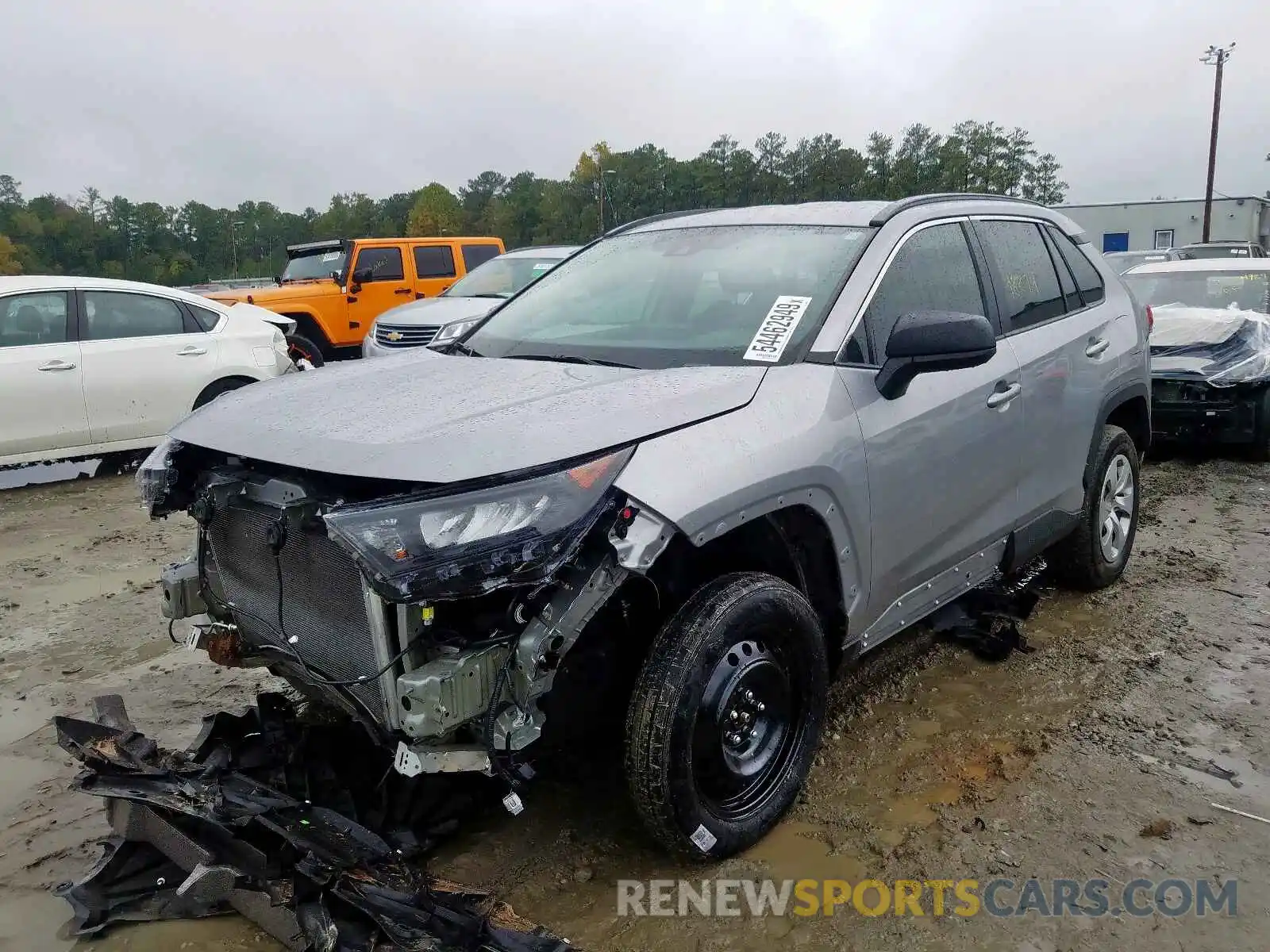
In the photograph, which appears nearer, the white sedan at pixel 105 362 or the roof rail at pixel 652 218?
the roof rail at pixel 652 218

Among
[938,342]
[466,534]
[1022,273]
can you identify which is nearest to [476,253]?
[1022,273]

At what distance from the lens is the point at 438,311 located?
435 inches

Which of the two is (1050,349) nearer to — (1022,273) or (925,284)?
(1022,273)

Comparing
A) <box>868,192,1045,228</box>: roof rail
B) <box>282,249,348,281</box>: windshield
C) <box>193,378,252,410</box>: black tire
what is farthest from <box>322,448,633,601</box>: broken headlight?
<box>282,249,348,281</box>: windshield

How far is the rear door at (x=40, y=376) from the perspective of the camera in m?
7.12

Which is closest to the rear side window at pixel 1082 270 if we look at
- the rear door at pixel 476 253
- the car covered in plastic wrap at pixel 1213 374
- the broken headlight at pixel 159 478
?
the car covered in plastic wrap at pixel 1213 374

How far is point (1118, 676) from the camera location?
154 inches

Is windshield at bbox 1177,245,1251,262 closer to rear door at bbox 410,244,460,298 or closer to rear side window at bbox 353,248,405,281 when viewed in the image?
rear door at bbox 410,244,460,298

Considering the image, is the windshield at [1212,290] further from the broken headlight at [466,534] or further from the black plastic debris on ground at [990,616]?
the broken headlight at [466,534]

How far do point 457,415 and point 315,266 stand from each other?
1361cm

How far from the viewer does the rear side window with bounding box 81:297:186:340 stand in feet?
25.2

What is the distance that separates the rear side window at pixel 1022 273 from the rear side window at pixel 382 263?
11.8 m

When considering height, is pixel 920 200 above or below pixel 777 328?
above
